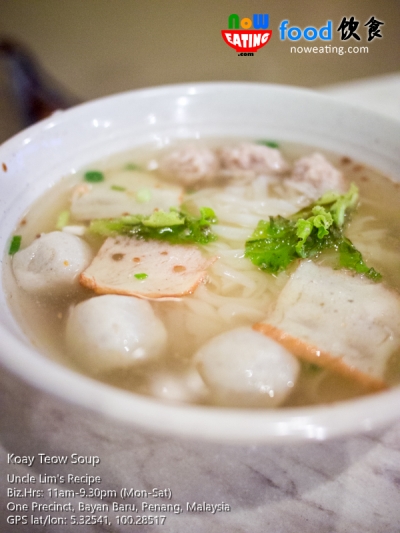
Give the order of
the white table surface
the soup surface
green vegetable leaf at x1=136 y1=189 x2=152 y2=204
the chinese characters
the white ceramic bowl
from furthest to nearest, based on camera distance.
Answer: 1. the chinese characters
2. green vegetable leaf at x1=136 y1=189 x2=152 y2=204
3. the soup surface
4. the white table surface
5. the white ceramic bowl

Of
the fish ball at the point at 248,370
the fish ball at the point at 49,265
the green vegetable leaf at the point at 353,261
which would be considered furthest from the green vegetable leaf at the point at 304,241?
the fish ball at the point at 49,265

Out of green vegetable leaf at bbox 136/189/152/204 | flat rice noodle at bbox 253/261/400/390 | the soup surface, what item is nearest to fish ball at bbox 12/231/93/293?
the soup surface

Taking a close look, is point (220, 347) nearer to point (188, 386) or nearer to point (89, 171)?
point (188, 386)

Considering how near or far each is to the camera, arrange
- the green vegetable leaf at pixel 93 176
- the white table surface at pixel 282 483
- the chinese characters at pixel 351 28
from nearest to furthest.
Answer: the white table surface at pixel 282 483 → the green vegetable leaf at pixel 93 176 → the chinese characters at pixel 351 28

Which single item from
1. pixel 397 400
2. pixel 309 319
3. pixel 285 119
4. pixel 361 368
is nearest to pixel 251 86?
pixel 285 119

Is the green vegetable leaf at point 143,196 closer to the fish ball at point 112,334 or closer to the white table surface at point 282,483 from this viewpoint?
the fish ball at point 112,334

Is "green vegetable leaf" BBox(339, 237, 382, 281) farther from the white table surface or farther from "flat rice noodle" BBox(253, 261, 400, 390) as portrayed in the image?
the white table surface
